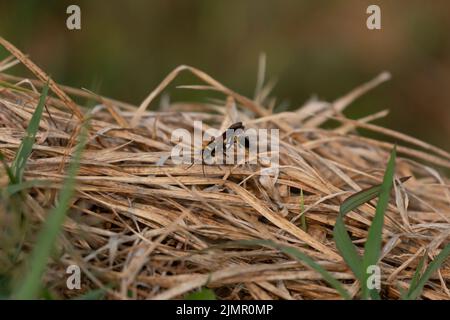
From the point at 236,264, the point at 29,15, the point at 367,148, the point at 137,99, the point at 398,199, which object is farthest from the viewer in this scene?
the point at 137,99

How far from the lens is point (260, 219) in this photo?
1709 mm

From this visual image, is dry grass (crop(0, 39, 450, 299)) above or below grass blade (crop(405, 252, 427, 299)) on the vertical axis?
above

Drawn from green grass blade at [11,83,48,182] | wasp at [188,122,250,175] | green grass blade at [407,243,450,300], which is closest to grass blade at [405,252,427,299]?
green grass blade at [407,243,450,300]

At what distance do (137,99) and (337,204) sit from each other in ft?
9.30

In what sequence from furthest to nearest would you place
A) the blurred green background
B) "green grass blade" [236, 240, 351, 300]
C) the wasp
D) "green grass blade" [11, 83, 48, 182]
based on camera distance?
the blurred green background
the wasp
"green grass blade" [11, 83, 48, 182]
"green grass blade" [236, 240, 351, 300]

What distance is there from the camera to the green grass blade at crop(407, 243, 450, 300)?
4.91ft

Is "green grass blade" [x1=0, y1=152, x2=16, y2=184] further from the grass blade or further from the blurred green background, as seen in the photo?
the blurred green background

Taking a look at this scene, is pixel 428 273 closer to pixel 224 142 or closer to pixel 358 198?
pixel 358 198

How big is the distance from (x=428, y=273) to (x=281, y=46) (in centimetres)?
344

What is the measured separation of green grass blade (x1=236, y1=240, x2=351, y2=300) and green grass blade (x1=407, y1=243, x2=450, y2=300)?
140mm

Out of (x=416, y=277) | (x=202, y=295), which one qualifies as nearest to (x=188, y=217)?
(x=202, y=295)

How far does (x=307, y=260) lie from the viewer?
4.85 feet

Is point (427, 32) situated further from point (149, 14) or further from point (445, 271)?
point (445, 271)
